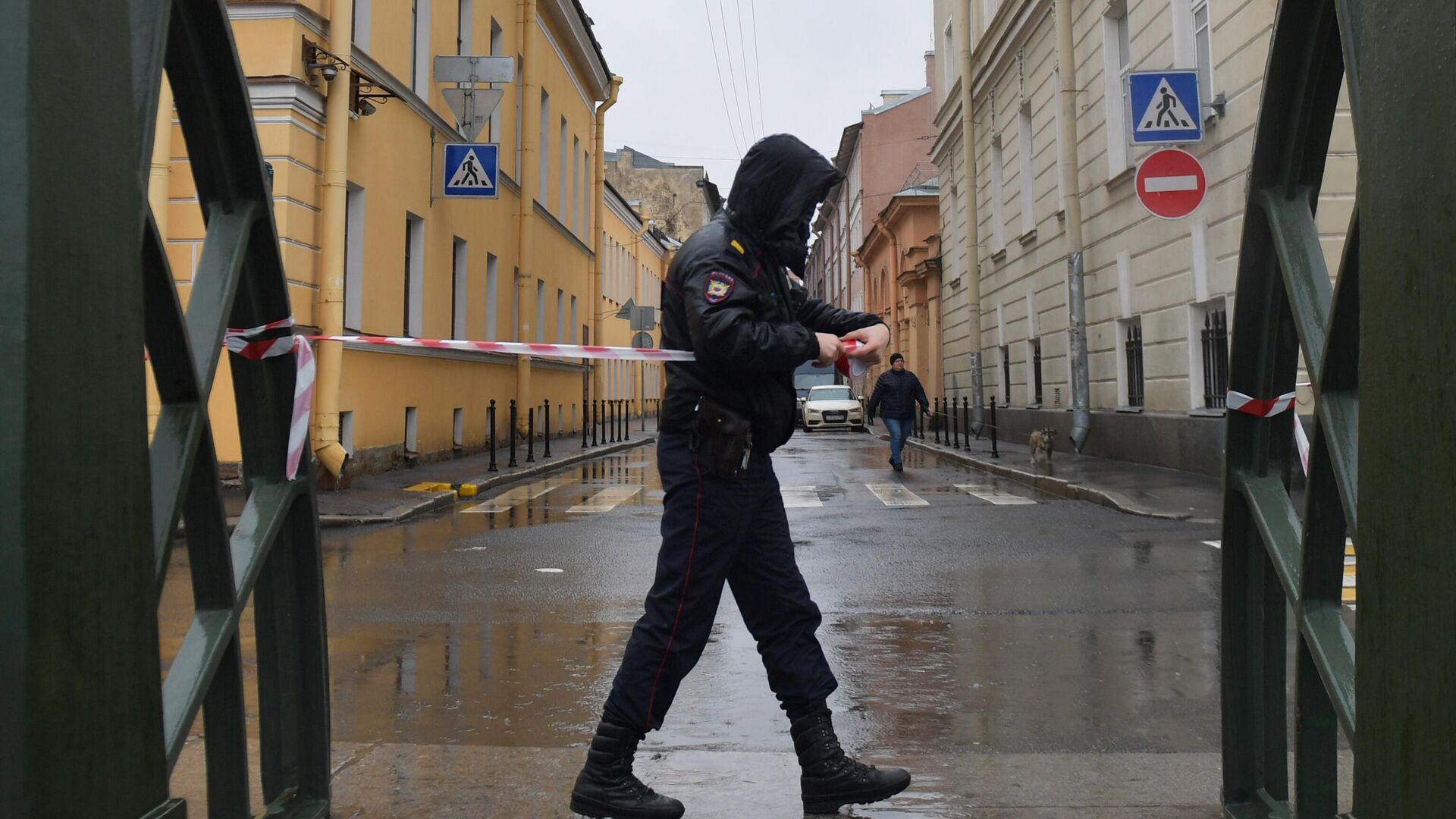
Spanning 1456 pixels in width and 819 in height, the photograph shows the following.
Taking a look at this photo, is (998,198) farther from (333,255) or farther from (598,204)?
(333,255)

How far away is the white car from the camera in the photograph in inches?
1284

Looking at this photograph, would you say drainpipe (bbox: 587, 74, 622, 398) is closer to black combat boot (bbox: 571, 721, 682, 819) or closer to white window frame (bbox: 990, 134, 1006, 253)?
white window frame (bbox: 990, 134, 1006, 253)

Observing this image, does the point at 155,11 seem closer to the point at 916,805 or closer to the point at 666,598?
the point at 666,598

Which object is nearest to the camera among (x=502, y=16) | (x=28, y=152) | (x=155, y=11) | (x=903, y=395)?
(x=28, y=152)

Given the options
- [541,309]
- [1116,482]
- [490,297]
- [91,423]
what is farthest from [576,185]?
[91,423]

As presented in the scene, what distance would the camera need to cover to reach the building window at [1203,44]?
13.0 meters

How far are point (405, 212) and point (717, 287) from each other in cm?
1332

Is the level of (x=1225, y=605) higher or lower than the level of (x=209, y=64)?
lower

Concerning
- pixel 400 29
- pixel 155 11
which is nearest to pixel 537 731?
pixel 155 11

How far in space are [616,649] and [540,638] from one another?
0.48 metres

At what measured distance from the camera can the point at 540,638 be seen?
18.2ft

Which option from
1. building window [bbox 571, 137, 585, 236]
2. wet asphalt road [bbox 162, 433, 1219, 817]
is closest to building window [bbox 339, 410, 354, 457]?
wet asphalt road [bbox 162, 433, 1219, 817]

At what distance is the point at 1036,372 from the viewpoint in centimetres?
2123

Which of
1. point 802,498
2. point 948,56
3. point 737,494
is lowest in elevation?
point 802,498
